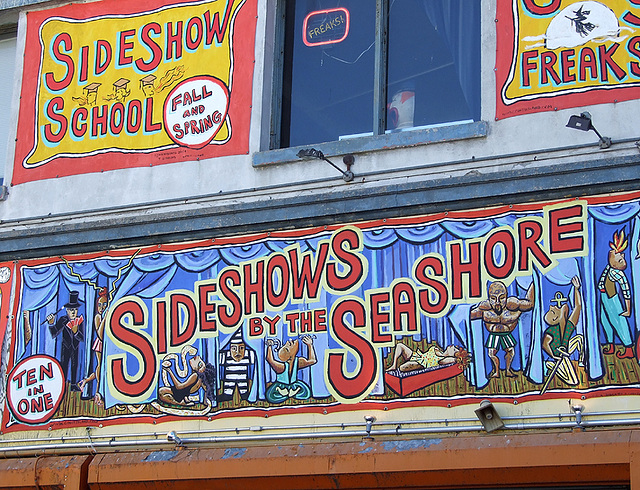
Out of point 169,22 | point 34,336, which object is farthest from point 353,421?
point 169,22

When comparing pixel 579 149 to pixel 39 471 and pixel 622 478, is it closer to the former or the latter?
pixel 622 478

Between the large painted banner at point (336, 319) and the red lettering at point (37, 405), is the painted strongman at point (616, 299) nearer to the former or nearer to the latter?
the large painted banner at point (336, 319)

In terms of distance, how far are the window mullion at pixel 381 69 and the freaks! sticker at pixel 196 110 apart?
60.6 inches

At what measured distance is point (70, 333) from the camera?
1050 cm

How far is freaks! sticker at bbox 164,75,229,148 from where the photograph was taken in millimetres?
10586

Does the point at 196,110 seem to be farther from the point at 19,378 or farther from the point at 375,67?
the point at 19,378

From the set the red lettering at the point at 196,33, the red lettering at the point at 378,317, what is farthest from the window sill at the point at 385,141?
the red lettering at the point at 196,33

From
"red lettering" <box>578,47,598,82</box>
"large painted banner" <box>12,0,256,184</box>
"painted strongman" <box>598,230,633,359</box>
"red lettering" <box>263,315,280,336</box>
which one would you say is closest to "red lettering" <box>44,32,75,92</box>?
"large painted banner" <box>12,0,256,184</box>

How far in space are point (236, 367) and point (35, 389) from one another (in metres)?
2.21

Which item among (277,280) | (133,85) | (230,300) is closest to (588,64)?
(277,280)

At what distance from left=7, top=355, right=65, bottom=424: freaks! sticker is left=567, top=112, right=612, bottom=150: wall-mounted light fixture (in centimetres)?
538

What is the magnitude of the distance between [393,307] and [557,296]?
1.42 m

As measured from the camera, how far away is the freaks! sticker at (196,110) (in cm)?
1059

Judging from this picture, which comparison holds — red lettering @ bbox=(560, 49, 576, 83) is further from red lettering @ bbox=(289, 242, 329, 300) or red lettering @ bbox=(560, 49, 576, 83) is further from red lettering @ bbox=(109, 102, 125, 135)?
red lettering @ bbox=(109, 102, 125, 135)
